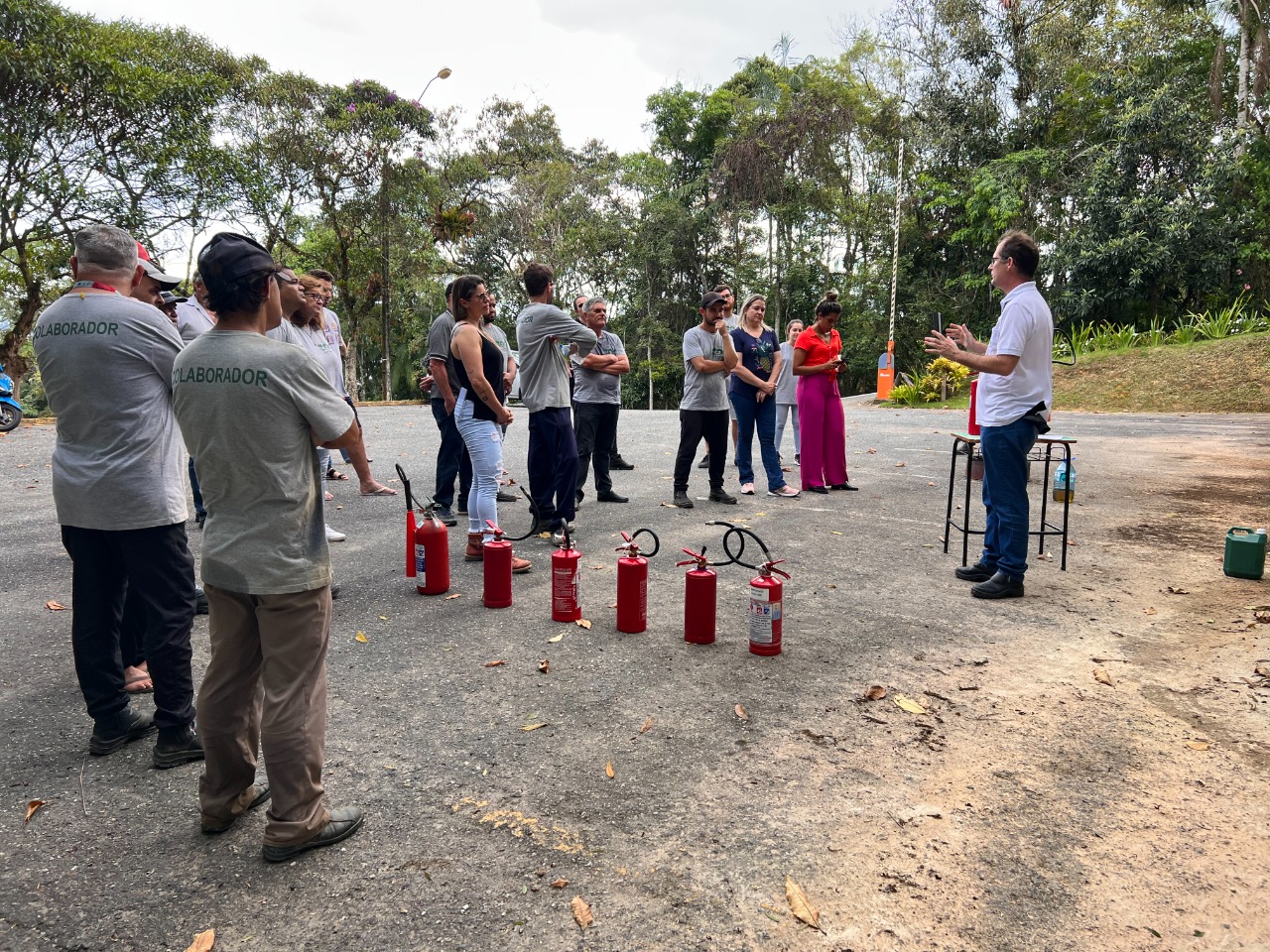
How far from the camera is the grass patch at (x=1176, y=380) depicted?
62.1ft

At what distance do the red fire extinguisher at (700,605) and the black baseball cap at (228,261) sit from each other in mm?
2618

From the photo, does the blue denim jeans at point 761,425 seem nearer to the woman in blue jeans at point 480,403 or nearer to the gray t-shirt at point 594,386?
the gray t-shirt at point 594,386

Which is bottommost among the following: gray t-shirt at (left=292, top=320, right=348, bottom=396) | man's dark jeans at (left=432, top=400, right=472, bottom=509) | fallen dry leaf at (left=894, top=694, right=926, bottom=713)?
fallen dry leaf at (left=894, top=694, right=926, bottom=713)

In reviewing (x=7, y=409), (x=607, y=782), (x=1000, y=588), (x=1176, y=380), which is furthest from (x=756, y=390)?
(x=1176, y=380)

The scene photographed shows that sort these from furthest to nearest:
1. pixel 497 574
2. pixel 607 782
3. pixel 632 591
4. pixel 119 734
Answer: pixel 497 574, pixel 632 591, pixel 119 734, pixel 607 782

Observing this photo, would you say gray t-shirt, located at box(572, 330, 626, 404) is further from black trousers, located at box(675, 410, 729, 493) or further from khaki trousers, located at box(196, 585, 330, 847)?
khaki trousers, located at box(196, 585, 330, 847)

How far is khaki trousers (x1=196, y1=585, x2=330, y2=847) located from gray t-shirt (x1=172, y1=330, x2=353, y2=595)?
0.11m

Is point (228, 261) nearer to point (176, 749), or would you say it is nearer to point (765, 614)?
point (176, 749)

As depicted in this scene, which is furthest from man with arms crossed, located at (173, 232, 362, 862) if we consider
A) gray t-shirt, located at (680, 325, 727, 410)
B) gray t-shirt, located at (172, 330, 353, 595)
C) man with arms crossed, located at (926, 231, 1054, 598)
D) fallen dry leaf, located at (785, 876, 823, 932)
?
gray t-shirt, located at (680, 325, 727, 410)

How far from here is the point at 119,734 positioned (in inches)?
133

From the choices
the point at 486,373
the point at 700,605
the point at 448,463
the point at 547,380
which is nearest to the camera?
the point at 700,605

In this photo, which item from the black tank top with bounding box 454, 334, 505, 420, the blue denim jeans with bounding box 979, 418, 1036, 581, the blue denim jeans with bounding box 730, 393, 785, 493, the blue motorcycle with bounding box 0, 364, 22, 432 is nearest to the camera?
the blue denim jeans with bounding box 979, 418, 1036, 581

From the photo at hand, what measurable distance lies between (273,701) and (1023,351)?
4.66 m

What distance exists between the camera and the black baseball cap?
255 cm
